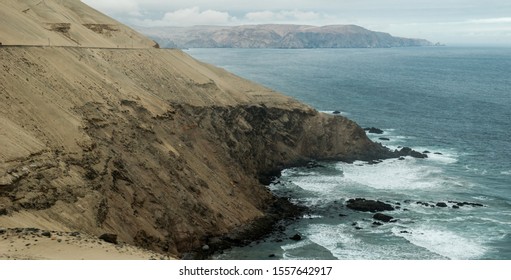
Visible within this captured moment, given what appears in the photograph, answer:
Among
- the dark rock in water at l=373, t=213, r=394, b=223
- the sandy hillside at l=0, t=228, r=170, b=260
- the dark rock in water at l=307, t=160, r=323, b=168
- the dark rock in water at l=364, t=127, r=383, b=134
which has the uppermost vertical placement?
the sandy hillside at l=0, t=228, r=170, b=260

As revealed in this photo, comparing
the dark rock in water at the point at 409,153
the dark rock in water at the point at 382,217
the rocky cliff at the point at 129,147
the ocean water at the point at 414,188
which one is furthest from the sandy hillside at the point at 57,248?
the dark rock in water at the point at 409,153

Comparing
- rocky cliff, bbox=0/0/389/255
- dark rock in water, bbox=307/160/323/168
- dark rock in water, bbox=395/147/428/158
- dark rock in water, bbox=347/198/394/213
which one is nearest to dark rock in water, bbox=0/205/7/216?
rocky cliff, bbox=0/0/389/255

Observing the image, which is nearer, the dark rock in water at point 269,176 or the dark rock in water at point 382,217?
the dark rock in water at point 382,217

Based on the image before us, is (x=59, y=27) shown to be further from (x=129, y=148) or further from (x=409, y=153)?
(x=409, y=153)

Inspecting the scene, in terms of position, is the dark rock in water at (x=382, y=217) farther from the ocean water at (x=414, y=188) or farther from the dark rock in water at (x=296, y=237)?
the dark rock in water at (x=296, y=237)

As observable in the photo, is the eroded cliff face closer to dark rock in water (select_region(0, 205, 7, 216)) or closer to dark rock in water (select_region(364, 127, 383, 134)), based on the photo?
dark rock in water (select_region(0, 205, 7, 216))

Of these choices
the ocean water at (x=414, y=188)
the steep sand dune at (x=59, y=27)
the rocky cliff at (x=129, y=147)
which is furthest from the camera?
the steep sand dune at (x=59, y=27)
